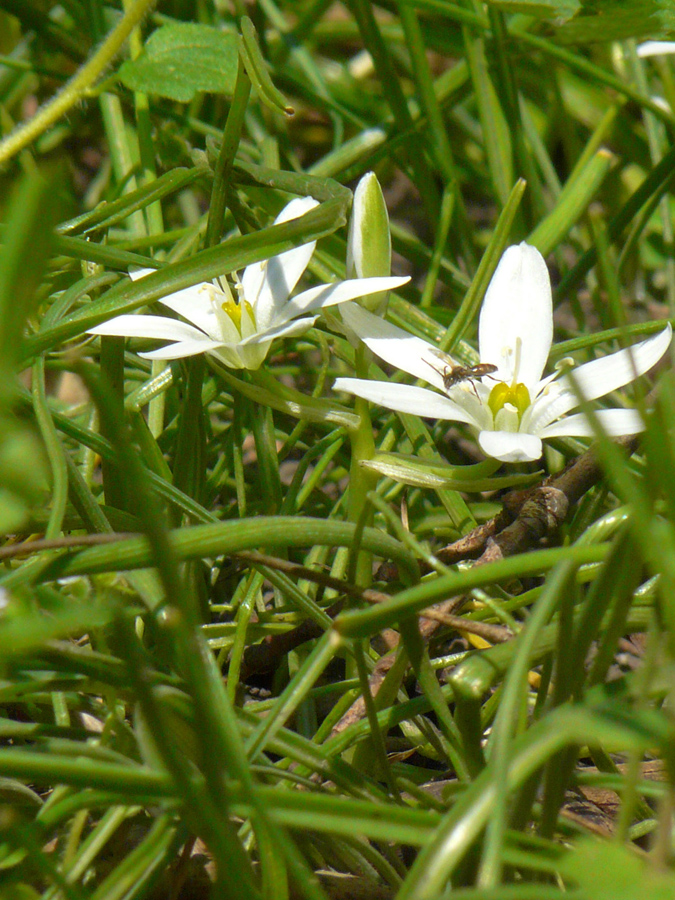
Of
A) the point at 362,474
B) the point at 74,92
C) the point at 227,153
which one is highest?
the point at 74,92

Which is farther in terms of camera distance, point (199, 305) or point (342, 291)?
point (199, 305)

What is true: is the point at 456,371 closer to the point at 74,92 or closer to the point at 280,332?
the point at 280,332

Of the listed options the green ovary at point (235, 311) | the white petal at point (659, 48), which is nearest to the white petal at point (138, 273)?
the green ovary at point (235, 311)

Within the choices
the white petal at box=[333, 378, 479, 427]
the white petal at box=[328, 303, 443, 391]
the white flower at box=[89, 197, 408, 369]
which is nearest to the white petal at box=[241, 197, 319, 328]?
the white flower at box=[89, 197, 408, 369]

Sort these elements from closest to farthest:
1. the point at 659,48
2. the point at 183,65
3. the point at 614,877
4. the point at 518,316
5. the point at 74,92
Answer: the point at 614,877 → the point at 518,316 → the point at 74,92 → the point at 183,65 → the point at 659,48

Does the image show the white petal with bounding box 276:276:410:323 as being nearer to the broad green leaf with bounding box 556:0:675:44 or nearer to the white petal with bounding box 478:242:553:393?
the white petal with bounding box 478:242:553:393

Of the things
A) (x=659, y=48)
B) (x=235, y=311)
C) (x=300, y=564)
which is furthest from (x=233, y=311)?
(x=659, y=48)

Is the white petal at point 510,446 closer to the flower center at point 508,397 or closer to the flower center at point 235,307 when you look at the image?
the flower center at point 508,397
